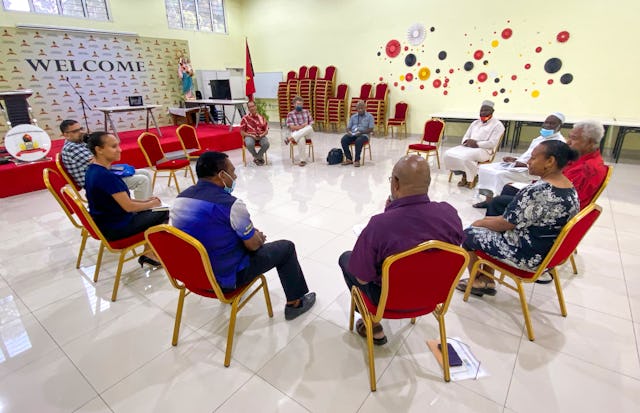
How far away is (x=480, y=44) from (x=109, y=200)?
7055mm

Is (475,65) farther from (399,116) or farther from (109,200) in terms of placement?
(109,200)

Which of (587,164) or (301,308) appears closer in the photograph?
(301,308)

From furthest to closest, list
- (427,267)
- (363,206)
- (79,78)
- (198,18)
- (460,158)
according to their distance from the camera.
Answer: (198,18), (79,78), (460,158), (363,206), (427,267)

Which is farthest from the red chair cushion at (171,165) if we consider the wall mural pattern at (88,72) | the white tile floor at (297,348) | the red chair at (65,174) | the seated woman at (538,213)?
the wall mural pattern at (88,72)

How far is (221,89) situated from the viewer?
823cm

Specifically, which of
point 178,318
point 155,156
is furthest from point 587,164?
point 155,156

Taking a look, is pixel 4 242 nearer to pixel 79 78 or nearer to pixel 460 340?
pixel 460 340

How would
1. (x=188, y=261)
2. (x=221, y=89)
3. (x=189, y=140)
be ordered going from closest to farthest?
(x=188, y=261), (x=189, y=140), (x=221, y=89)

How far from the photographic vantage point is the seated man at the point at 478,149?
13.9 feet

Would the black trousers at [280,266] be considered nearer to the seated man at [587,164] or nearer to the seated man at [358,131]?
the seated man at [587,164]

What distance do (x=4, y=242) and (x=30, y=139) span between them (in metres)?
2.24

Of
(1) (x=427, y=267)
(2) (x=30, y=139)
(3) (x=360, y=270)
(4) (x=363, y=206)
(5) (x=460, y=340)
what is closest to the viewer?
(1) (x=427, y=267)

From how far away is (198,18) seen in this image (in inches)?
365

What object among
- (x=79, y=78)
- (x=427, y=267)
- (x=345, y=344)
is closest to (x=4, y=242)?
(x=345, y=344)
